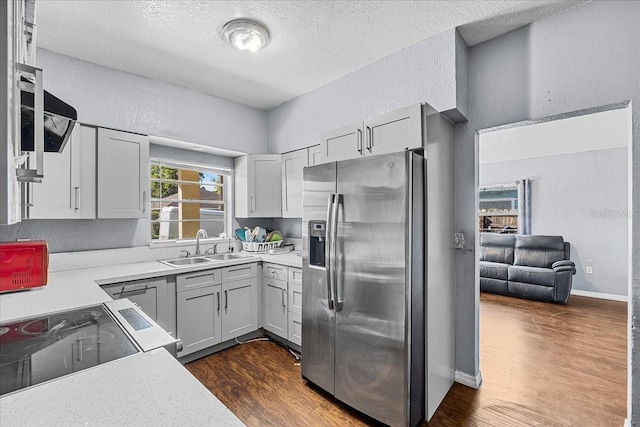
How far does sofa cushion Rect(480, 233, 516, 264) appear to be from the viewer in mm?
5230

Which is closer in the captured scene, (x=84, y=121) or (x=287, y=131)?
(x=84, y=121)

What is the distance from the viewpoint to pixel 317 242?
89.2 inches

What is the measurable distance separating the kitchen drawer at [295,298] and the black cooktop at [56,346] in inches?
64.1

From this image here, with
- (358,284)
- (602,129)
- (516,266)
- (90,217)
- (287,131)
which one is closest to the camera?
(358,284)

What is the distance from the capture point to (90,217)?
96.2 inches

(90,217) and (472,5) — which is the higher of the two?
(472,5)

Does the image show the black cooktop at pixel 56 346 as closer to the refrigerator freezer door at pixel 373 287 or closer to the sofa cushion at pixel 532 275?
the refrigerator freezer door at pixel 373 287

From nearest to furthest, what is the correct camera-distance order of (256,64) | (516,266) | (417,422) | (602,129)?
(417,422)
(256,64)
(602,129)
(516,266)

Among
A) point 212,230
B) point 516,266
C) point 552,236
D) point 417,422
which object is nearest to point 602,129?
point 552,236

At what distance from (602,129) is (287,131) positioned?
173 inches

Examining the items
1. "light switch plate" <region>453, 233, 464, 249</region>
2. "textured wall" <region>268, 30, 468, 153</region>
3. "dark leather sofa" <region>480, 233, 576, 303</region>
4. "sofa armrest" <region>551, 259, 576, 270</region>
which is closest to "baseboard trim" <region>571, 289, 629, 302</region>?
"dark leather sofa" <region>480, 233, 576, 303</region>

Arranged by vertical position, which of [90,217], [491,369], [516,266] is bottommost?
[491,369]

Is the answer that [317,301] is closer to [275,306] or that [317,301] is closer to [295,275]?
[295,275]

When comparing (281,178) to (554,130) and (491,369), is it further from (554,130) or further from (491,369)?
(554,130)
